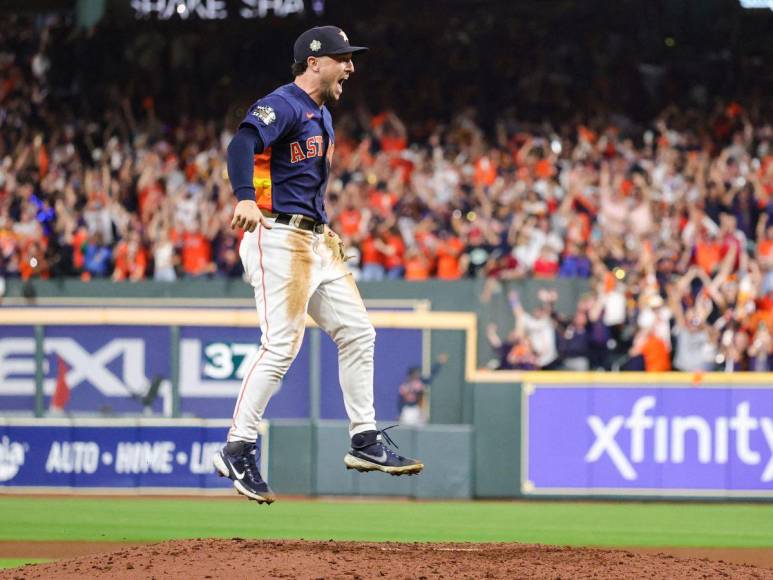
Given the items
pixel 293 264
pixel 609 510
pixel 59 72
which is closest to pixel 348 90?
pixel 59 72

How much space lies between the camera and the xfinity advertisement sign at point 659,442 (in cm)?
1320

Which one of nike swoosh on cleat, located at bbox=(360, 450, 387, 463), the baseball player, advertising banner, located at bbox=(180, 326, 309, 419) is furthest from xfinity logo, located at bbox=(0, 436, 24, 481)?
nike swoosh on cleat, located at bbox=(360, 450, 387, 463)

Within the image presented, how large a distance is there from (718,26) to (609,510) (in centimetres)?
974

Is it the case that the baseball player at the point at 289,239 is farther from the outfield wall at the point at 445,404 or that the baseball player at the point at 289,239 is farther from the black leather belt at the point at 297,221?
the outfield wall at the point at 445,404

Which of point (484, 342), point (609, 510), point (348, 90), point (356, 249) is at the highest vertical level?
point (348, 90)

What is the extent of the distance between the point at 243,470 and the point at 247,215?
1271mm

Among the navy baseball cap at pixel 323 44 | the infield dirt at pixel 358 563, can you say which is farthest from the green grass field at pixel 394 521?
the navy baseball cap at pixel 323 44

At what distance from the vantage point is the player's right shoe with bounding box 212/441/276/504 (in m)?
6.24

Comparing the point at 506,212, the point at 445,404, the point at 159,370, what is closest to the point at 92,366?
the point at 159,370

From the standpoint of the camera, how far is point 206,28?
801 inches

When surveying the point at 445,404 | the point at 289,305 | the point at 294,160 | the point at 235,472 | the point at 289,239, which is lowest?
the point at 445,404

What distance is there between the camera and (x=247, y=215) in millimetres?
5844

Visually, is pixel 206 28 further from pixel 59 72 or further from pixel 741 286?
pixel 741 286

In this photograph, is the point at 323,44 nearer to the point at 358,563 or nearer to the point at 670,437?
the point at 358,563
